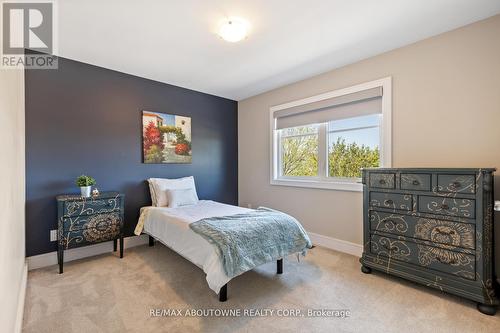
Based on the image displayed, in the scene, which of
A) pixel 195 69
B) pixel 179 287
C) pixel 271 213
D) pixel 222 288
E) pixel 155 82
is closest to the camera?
pixel 222 288

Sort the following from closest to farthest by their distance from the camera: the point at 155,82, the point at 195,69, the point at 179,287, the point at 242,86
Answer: the point at 179,287 → the point at 195,69 → the point at 155,82 → the point at 242,86

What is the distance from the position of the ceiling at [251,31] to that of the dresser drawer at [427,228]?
5.95 ft

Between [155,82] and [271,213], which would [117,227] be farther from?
[155,82]

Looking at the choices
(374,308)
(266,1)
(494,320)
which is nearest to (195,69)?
(266,1)

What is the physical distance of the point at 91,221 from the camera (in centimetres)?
268

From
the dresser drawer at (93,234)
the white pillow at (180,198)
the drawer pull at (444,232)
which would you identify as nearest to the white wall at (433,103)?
the drawer pull at (444,232)

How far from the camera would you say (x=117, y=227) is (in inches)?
113

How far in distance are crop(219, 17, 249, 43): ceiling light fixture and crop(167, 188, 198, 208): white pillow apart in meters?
2.10

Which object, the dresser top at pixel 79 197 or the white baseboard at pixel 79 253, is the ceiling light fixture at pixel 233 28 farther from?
the white baseboard at pixel 79 253

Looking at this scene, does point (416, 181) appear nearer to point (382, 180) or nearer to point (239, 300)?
point (382, 180)

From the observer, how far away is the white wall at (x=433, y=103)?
2107 mm

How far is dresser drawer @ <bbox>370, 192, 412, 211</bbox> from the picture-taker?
87.4 inches

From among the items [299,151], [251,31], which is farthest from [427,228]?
[251,31]

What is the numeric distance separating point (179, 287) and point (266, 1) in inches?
104
